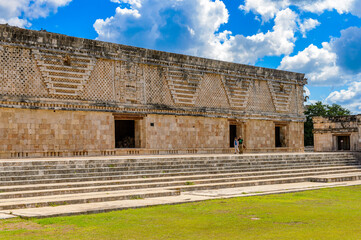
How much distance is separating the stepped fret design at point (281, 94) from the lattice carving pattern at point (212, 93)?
3413 mm

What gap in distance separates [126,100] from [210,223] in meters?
11.7

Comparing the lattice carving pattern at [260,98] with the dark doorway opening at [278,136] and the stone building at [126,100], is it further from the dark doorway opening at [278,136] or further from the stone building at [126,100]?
the dark doorway opening at [278,136]

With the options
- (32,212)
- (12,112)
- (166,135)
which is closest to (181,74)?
(166,135)

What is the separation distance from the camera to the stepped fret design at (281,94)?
22766 mm

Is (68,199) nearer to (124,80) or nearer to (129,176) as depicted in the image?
(129,176)

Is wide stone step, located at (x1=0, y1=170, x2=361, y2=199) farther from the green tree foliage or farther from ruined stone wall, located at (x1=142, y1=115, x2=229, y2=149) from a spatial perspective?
the green tree foliage

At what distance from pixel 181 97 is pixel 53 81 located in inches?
227

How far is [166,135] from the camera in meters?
18.1

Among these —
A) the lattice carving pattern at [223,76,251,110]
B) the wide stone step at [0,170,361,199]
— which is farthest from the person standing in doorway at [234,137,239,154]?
the wide stone step at [0,170,361,199]

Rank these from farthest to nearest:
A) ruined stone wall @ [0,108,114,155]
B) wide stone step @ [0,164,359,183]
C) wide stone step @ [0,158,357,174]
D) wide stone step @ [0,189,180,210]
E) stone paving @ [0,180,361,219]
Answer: ruined stone wall @ [0,108,114,155], wide stone step @ [0,158,357,174], wide stone step @ [0,164,359,183], wide stone step @ [0,189,180,210], stone paving @ [0,180,361,219]

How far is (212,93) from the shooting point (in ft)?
66.0

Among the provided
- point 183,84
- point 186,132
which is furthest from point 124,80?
point 186,132

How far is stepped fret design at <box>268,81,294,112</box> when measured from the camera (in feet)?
74.7

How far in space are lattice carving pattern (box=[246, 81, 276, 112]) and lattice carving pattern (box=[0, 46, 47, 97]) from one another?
10.5m
